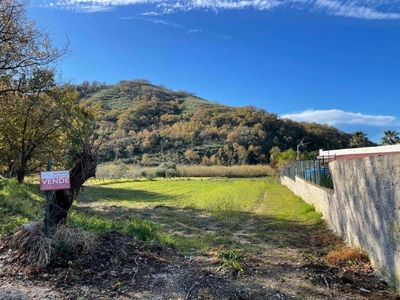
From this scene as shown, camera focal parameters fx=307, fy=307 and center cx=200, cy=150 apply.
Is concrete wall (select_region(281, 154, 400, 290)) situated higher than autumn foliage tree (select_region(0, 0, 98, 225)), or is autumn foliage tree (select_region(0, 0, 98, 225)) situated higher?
autumn foliage tree (select_region(0, 0, 98, 225))

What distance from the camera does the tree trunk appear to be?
5.36m

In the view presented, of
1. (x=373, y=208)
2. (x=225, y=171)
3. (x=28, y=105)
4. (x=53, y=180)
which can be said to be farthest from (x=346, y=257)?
(x=225, y=171)

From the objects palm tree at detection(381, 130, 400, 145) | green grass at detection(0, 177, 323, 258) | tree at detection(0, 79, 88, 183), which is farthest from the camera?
palm tree at detection(381, 130, 400, 145)

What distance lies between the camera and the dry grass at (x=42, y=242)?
4.49 metres

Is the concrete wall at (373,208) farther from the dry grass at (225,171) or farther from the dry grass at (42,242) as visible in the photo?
the dry grass at (225,171)

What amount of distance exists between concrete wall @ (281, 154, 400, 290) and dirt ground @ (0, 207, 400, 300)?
0.35 meters

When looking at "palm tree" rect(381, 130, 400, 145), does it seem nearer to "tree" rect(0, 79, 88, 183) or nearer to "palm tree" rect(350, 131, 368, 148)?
"palm tree" rect(350, 131, 368, 148)

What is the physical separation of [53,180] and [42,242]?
37.0 inches

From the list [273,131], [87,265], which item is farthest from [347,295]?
[273,131]

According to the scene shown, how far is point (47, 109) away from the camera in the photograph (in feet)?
50.2

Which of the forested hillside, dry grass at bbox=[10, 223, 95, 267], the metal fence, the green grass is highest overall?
the forested hillside

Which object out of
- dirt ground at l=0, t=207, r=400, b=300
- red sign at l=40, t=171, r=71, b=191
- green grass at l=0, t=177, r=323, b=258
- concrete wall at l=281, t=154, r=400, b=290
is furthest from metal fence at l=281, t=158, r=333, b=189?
red sign at l=40, t=171, r=71, b=191

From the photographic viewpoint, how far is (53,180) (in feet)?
15.6

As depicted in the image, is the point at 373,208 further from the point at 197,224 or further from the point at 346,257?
the point at 197,224
